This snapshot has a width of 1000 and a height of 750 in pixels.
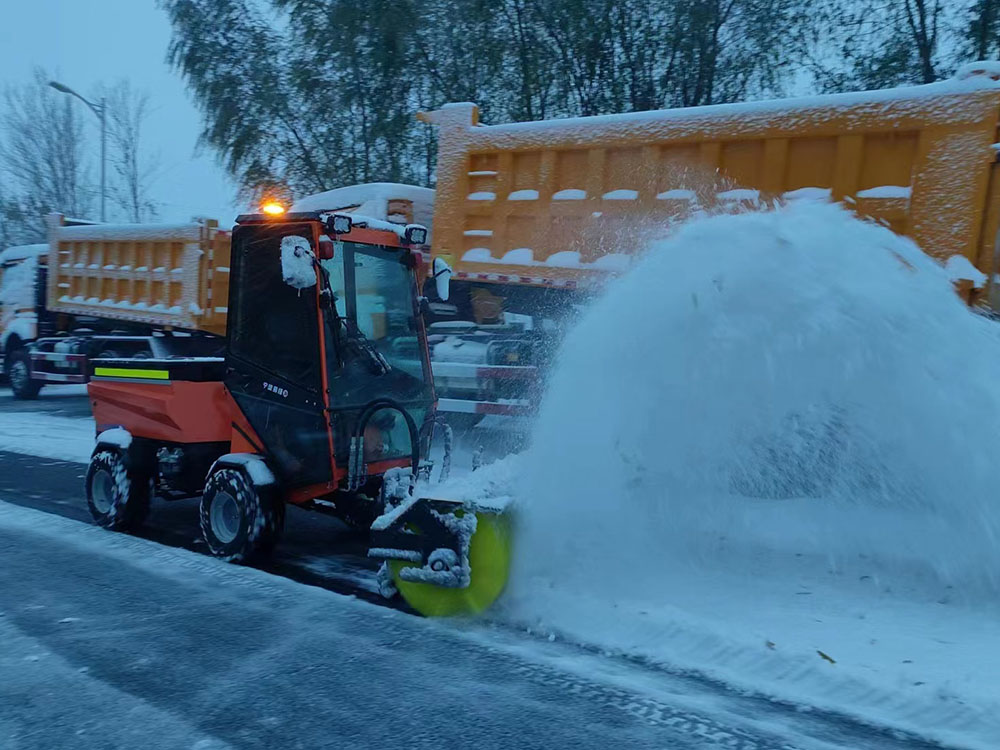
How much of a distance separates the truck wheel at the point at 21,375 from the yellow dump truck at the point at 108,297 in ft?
0.06

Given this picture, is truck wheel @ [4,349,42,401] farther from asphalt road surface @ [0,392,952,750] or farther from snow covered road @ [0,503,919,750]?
snow covered road @ [0,503,919,750]

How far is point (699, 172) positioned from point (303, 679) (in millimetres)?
4541

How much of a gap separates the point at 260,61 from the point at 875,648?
1670 cm

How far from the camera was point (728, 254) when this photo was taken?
156 inches

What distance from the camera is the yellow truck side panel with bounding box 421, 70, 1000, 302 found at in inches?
207

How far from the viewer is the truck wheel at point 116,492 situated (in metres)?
5.59

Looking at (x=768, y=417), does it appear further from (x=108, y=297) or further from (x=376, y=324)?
(x=108, y=297)

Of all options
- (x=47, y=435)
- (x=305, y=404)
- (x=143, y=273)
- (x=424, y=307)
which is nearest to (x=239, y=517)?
(x=305, y=404)

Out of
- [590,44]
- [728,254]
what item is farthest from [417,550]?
[590,44]

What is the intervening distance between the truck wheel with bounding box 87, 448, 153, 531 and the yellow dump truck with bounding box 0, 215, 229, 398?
539 cm

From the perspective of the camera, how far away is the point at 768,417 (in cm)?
425

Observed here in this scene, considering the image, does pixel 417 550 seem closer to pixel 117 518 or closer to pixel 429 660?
pixel 429 660

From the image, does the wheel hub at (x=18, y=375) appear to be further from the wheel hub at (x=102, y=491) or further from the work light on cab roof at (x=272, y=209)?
the work light on cab roof at (x=272, y=209)

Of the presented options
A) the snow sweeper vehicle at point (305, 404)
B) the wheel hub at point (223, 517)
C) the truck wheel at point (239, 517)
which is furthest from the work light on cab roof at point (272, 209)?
the wheel hub at point (223, 517)
